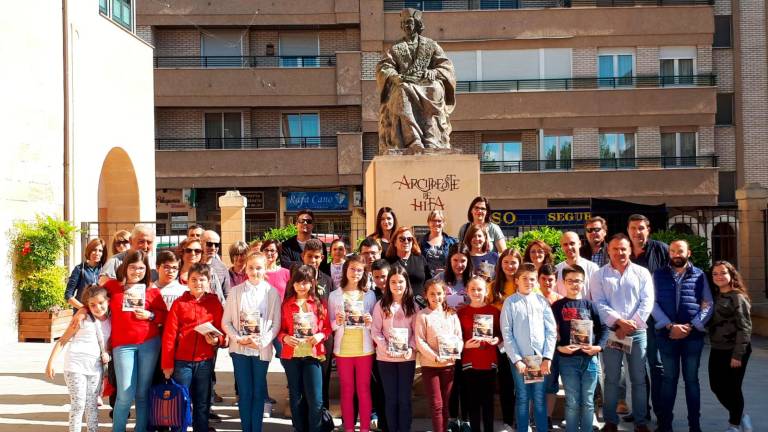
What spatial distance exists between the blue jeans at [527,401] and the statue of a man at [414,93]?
5.53 m

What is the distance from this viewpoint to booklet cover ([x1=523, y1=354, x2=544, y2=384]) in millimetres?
6965

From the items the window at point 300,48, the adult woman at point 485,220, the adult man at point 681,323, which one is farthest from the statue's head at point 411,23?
the window at point 300,48

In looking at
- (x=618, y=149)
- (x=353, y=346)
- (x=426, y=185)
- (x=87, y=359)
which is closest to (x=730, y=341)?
(x=353, y=346)

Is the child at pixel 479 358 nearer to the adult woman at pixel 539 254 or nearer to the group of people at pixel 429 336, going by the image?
the group of people at pixel 429 336

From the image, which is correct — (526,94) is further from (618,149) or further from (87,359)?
(87,359)

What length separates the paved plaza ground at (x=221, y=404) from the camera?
323 inches

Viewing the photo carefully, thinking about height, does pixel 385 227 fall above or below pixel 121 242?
above

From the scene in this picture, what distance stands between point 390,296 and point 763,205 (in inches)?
432

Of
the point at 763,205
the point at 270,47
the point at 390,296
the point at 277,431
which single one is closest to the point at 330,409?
the point at 277,431

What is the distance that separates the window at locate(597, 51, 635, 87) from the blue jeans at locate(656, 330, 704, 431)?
26.2m

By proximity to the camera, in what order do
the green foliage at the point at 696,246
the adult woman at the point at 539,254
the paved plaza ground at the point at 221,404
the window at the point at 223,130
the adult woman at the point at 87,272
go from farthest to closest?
the window at the point at 223,130
the green foliage at the point at 696,246
the adult woman at the point at 87,272
the paved plaza ground at the point at 221,404
the adult woman at the point at 539,254

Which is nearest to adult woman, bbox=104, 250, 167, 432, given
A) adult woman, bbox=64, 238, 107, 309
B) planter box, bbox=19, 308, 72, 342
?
adult woman, bbox=64, 238, 107, 309

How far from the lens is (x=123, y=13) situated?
2064cm

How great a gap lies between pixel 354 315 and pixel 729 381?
3.39 meters
